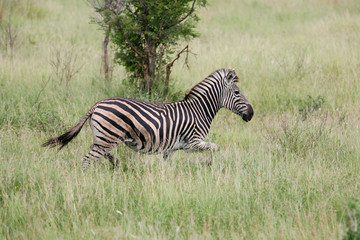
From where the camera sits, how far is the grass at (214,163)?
412 cm

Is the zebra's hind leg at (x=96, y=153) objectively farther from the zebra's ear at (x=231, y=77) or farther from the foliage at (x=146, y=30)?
the foliage at (x=146, y=30)

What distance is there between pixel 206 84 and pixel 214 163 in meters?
1.43

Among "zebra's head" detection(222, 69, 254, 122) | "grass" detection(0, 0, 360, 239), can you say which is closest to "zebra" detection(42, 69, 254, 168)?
"zebra's head" detection(222, 69, 254, 122)

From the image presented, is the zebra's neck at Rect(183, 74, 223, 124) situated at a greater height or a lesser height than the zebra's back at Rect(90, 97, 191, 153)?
greater

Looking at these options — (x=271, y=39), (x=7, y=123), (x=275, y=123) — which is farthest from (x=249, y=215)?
(x=271, y=39)

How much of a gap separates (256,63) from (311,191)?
7.62 meters

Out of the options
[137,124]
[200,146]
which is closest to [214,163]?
[200,146]

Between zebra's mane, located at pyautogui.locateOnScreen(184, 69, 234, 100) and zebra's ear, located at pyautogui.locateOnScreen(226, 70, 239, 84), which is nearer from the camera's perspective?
zebra's mane, located at pyautogui.locateOnScreen(184, 69, 234, 100)

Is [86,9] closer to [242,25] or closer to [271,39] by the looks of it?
[242,25]

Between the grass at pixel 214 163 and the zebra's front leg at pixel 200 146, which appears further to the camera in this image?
the zebra's front leg at pixel 200 146

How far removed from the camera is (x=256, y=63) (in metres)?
11.9

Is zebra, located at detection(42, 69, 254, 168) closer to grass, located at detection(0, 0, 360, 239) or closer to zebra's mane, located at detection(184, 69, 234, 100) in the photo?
zebra's mane, located at detection(184, 69, 234, 100)

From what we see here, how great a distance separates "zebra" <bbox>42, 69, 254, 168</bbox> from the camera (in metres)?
5.57

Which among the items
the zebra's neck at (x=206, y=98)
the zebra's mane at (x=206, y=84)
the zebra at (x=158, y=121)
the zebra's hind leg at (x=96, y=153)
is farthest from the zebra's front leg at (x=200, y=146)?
the zebra's hind leg at (x=96, y=153)
